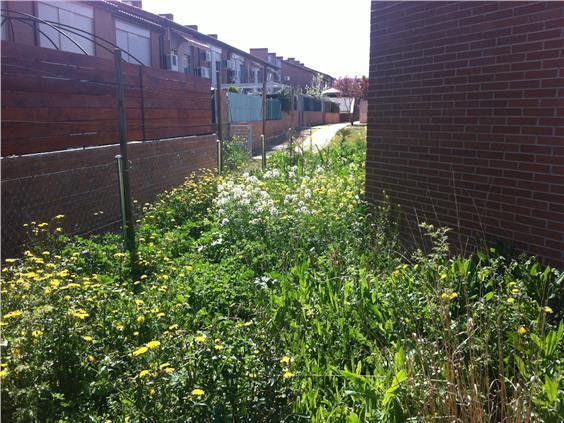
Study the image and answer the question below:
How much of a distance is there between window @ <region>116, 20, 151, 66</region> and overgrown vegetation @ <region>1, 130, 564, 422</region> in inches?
492

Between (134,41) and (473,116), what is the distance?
14.6 m

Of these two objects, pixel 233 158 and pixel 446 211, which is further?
pixel 233 158

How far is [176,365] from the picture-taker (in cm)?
250

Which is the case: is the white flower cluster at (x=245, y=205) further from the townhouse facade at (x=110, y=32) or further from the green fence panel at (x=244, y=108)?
the green fence panel at (x=244, y=108)

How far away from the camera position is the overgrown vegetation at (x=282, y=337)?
2.34 meters

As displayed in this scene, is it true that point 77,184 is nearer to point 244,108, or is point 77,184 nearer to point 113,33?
point 113,33

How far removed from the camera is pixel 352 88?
1866 inches

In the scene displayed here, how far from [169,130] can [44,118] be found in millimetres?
3455

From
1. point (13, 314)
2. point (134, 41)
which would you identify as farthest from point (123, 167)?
→ point (134, 41)

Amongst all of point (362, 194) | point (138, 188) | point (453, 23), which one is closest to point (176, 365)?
point (453, 23)

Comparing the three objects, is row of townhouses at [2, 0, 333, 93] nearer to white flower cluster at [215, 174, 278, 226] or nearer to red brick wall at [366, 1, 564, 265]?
white flower cluster at [215, 174, 278, 226]

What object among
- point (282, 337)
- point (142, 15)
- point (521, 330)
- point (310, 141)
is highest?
point (142, 15)

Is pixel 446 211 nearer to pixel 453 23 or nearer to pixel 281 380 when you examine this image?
pixel 453 23

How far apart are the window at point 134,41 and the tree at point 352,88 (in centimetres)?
2844
